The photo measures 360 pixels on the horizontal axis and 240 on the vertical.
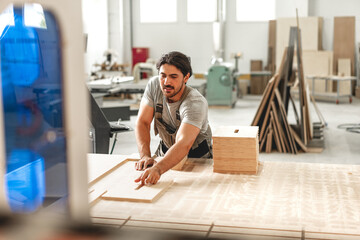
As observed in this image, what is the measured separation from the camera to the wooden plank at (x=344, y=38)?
10.2m

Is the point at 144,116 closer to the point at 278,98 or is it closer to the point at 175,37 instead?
the point at 278,98

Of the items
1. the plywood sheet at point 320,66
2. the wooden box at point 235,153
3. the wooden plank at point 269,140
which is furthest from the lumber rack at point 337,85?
the wooden box at point 235,153

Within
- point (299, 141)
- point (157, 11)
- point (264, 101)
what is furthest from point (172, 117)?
point (157, 11)

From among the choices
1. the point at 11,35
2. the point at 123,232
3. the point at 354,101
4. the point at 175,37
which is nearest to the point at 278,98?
the point at 11,35

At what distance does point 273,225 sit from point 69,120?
41.8 inches

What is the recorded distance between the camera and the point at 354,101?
9.40 meters

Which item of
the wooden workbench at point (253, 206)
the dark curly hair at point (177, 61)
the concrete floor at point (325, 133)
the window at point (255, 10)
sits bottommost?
the concrete floor at point (325, 133)

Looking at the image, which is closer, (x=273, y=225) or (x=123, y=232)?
(x=123, y=232)

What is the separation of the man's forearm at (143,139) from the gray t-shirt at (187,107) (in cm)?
12

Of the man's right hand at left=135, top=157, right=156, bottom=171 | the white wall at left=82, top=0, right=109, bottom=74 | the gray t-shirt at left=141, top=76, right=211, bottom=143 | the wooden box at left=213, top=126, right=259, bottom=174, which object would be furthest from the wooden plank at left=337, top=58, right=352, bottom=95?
the man's right hand at left=135, top=157, right=156, bottom=171

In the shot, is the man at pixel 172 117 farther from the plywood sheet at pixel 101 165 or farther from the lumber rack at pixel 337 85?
the lumber rack at pixel 337 85

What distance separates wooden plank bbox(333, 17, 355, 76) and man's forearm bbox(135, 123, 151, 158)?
880 cm

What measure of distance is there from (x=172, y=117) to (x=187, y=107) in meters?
0.22

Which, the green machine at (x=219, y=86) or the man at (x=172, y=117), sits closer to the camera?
the man at (x=172, y=117)
